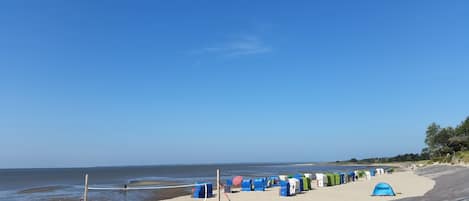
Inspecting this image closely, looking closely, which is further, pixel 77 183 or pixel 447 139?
pixel 447 139

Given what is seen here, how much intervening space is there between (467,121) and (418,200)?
294 feet

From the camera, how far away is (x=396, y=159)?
616 ft

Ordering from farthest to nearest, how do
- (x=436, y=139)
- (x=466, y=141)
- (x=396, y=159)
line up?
1. (x=396, y=159)
2. (x=436, y=139)
3. (x=466, y=141)

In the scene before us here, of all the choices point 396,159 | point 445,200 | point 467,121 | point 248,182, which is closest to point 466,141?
point 467,121

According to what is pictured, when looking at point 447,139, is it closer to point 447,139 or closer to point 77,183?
point 447,139

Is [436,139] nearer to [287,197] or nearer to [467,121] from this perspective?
[467,121]

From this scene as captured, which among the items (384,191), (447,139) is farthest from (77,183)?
(447,139)

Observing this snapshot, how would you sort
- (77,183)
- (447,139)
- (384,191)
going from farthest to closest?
(447,139) → (77,183) → (384,191)

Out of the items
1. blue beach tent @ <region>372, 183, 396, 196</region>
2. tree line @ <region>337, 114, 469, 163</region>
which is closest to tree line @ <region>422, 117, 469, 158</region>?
tree line @ <region>337, 114, 469, 163</region>

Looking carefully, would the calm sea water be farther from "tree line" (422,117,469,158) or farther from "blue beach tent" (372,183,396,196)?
"tree line" (422,117,469,158)

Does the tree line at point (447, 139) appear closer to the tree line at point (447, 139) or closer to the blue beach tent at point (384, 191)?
the tree line at point (447, 139)

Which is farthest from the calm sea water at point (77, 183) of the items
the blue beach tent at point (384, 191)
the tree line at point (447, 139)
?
the tree line at point (447, 139)

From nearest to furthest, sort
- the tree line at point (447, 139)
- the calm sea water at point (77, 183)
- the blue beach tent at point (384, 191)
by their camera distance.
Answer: the blue beach tent at point (384, 191) < the calm sea water at point (77, 183) < the tree line at point (447, 139)

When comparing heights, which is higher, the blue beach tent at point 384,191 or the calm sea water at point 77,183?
the blue beach tent at point 384,191
